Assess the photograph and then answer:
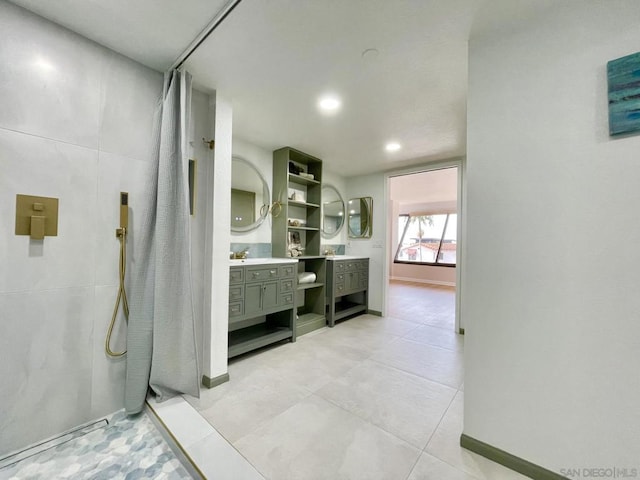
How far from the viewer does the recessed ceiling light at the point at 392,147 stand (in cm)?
302

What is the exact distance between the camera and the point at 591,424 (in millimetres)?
1109

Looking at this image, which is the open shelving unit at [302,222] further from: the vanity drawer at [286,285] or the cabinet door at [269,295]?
the cabinet door at [269,295]

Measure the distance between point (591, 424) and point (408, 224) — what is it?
25.6 ft

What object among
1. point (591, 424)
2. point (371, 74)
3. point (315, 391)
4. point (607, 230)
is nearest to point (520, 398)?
point (591, 424)

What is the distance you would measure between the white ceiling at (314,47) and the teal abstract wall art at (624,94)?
0.47m

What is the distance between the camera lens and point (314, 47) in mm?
1531

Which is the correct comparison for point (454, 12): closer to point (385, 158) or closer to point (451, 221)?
point (385, 158)

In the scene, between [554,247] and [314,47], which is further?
[314,47]

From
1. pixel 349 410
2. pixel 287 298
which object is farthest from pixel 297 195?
pixel 349 410

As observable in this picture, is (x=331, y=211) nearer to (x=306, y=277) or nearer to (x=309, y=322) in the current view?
(x=306, y=277)

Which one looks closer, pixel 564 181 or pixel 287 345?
pixel 564 181

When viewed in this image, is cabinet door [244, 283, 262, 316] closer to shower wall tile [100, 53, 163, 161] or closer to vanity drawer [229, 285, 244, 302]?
vanity drawer [229, 285, 244, 302]

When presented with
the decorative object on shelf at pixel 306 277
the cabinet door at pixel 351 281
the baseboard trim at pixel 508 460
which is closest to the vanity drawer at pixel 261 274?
the decorative object on shelf at pixel 306 277

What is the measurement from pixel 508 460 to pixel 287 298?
2.15 metres
